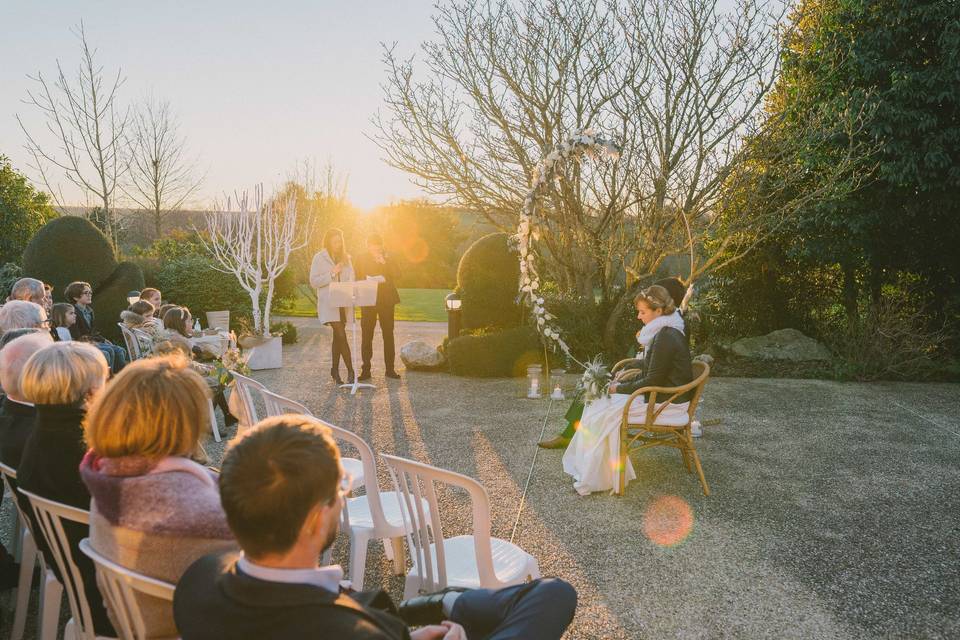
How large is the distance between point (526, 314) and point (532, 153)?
99.9 inches

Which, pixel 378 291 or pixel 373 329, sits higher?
pixel 378 291

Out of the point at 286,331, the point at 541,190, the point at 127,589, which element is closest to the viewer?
the point at 127,589

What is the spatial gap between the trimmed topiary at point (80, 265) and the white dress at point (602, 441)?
28.9 feet

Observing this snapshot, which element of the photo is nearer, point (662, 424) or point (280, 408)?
point (280, 408)

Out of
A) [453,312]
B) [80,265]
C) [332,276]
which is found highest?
[80,265]

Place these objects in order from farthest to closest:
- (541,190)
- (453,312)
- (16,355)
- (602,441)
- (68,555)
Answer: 1. (453,312)
2. (541,190)
3. (602,441)
4. (16,355)
5. (68,555)

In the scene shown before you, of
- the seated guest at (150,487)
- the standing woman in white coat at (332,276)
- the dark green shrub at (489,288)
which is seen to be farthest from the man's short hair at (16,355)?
the dark green shrub at (489,288)

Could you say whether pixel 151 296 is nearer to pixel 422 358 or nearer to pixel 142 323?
pixel 142 323

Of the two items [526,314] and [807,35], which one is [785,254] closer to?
[807,35]

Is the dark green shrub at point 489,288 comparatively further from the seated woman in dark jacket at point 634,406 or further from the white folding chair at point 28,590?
the white folding chair at point 28,590

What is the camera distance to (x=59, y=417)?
236cm

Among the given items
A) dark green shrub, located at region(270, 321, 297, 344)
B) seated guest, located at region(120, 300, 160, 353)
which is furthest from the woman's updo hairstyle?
dark green shrub, located at region(270, 321, 297, 344)

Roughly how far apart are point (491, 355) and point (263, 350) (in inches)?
140

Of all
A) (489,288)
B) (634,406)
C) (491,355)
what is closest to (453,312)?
(489,288)
